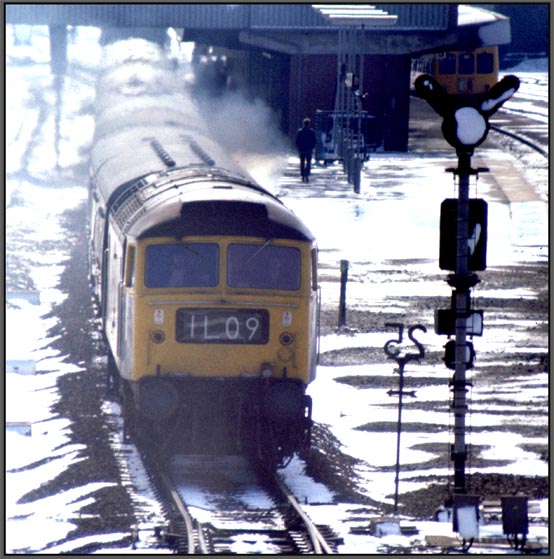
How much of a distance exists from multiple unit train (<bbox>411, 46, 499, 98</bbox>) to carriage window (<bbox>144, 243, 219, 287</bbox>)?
38113 millimetres

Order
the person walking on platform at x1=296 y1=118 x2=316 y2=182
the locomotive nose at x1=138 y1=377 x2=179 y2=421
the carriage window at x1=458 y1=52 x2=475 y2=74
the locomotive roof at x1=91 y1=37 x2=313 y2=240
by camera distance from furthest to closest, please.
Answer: the carriage window at x1=458 y1=52 x2=475 y2=74 < the person walking on platform at x1=296 y1=118 x2=316 y2=182 < the locomotive roof at x1=91 y1=37 x2=313 y2=240 < the locomotive nose at x1=138 y1=377 x2=179 y2=421

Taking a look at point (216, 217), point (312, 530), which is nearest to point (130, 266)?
point (216, 217)

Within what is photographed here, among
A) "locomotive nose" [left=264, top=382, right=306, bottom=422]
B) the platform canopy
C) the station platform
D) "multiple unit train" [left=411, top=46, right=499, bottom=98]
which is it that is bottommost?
"locomotive nose" [left=264, top=382, right=306, bottom=422]

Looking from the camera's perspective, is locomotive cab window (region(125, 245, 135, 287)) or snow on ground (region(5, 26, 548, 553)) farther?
locomotive cab window (region(125, 245, 135, 287))

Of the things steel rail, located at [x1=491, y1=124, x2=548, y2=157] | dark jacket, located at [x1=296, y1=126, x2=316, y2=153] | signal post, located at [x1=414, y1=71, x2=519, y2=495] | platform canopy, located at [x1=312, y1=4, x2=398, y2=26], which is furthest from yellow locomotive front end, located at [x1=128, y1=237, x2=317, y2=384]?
steel rail, located at [x1=491, y1=124, x2=548, y2=157]

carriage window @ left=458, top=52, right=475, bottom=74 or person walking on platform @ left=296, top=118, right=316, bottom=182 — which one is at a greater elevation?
carriage window @ left=458, top=52, right=475, bottom=74

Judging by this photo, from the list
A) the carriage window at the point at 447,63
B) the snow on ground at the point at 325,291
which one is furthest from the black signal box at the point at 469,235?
the carriage window at the point at 447,63

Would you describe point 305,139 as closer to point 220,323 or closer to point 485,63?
point 485,63

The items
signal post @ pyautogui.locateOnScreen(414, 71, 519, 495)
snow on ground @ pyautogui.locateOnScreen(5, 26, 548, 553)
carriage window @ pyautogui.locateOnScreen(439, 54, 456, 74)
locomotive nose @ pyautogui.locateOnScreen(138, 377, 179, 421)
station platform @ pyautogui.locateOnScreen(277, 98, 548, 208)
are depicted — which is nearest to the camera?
signal post @ pyautogui.locateOnScreen(414, 71, 519, 495)

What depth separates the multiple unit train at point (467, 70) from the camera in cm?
5172

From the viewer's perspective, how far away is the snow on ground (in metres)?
13.6

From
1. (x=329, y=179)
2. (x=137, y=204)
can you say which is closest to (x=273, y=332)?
(x=137, y=204)

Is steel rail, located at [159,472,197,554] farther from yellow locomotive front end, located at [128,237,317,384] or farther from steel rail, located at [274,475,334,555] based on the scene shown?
yellow locomotive front end, located at [128,237,317,384]

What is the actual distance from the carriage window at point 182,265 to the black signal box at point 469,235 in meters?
3.26
